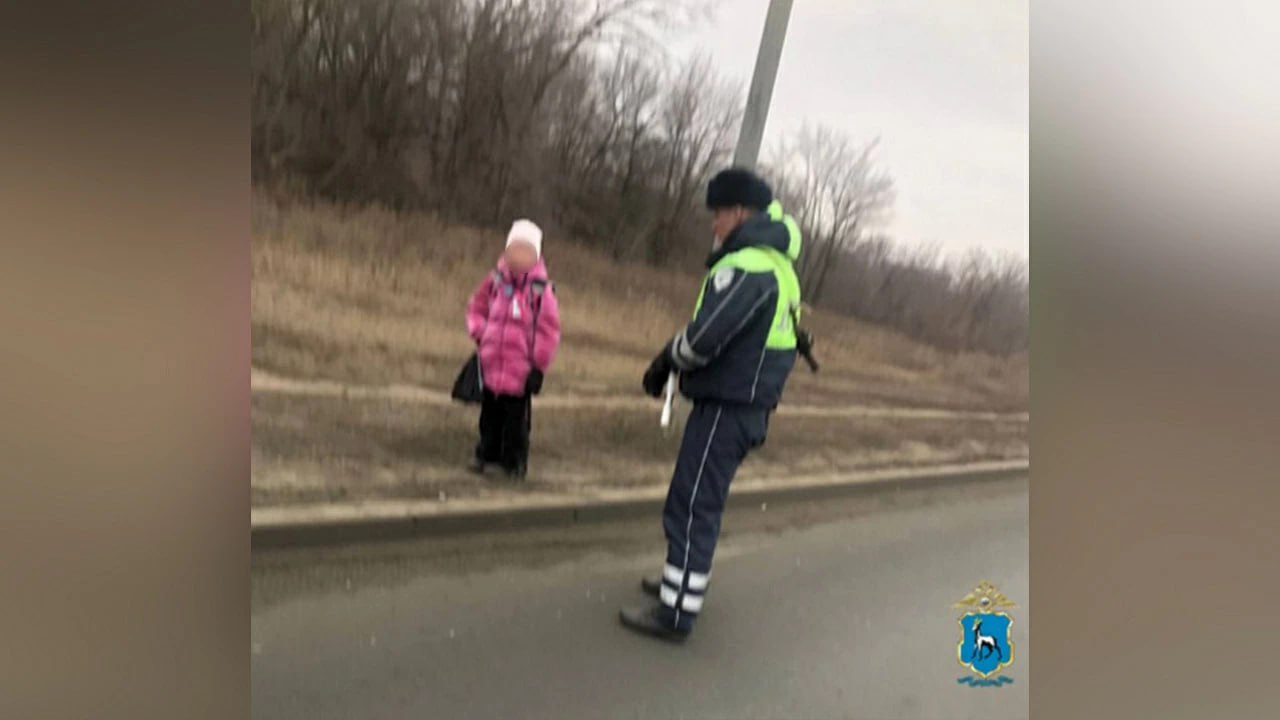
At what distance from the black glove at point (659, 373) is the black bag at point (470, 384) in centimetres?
45

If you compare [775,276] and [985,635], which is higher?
[775,276]

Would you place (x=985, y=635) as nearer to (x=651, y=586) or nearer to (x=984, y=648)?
(x=984, y=648)

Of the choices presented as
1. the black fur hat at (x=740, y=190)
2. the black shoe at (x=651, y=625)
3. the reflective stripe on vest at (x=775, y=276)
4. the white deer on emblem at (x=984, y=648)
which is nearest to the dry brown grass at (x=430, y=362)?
the reflective stripe on vest at (x=775, y=276)

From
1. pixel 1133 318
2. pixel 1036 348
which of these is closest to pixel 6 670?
pixel 1036 348

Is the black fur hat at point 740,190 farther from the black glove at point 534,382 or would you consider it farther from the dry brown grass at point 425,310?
the black glove at point 534,382

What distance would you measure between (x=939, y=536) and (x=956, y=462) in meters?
0.22

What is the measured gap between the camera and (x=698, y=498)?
211 cm

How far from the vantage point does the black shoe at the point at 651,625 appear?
6.89ft

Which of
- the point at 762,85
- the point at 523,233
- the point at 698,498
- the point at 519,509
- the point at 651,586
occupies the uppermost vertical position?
the point at 762,85

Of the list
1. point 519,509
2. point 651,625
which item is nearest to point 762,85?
point 519,509

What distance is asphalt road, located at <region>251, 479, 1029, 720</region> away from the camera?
2.00m

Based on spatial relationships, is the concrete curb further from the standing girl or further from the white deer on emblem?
the white deer on emblem

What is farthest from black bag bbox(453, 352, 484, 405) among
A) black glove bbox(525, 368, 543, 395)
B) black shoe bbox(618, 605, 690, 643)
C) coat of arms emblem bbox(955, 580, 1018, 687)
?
coat of arms emblem bbox(955, 580, 1018, 687)

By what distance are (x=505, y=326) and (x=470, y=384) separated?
180 mm
